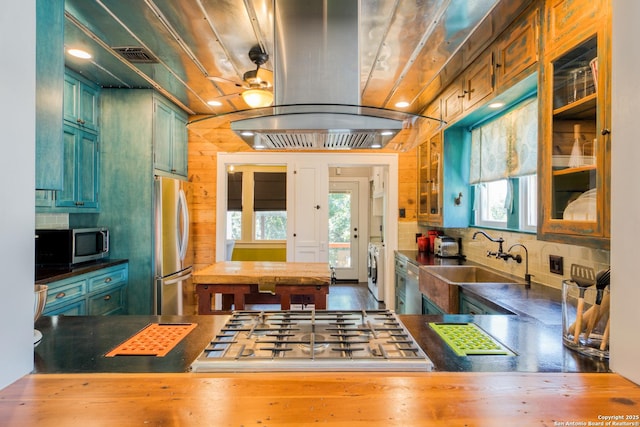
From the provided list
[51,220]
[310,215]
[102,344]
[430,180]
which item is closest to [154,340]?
[102,344]

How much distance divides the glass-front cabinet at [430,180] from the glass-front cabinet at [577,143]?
177 cm

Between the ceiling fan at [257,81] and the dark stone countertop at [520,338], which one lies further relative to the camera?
the ceiling fan at [257,81]

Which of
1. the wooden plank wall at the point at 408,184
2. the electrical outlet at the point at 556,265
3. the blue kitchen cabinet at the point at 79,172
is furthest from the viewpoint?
the wooden plank wall at the point at 408,184

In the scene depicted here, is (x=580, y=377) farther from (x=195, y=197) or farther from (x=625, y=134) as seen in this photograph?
(x=195, y=197)

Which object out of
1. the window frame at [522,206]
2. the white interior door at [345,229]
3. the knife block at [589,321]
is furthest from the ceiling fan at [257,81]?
the white interior door at [345,229]

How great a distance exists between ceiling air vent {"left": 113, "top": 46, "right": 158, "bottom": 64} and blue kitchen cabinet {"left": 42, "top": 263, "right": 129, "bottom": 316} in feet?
5.59

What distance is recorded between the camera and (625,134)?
3.28ft

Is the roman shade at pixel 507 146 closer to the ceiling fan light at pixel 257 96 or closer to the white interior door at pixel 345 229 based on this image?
the ceiling fan light at pixel 257 96

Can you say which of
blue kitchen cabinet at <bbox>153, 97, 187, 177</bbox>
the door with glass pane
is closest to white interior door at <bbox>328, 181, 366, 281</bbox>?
the door with glass pane

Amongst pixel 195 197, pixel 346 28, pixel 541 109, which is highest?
pixel 346 28

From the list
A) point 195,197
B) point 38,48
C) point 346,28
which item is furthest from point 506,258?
point 195,197

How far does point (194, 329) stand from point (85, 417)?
59cm

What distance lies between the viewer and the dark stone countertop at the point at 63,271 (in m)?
2.33

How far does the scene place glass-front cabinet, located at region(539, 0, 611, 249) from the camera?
1.39m
